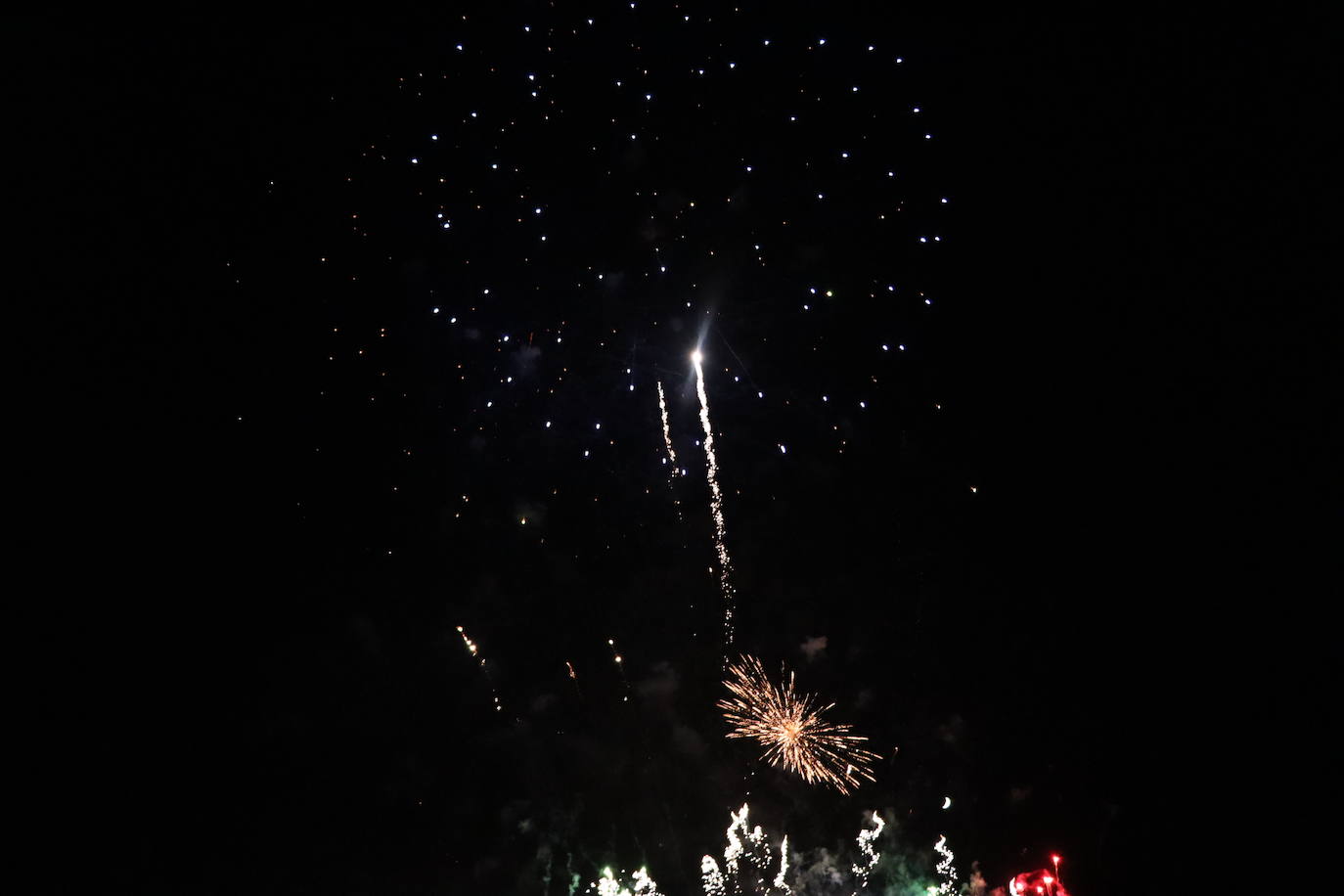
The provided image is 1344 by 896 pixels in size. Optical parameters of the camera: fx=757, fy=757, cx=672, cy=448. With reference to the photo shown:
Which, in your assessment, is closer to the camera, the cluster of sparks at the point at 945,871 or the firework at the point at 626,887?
the firework at the point at 626,887

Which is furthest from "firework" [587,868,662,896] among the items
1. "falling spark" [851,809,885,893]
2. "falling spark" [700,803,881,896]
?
"falling spark" [851,809,885,893]

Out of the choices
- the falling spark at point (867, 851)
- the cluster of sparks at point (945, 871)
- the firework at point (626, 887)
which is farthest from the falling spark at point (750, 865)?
the cluster of sparks at point (945, 871)

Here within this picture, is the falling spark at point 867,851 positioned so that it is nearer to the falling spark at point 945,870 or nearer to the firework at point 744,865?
the falling spark at point 945,870

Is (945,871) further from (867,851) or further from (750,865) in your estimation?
(750,865)

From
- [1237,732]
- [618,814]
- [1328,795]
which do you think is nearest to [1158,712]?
[1237,732]

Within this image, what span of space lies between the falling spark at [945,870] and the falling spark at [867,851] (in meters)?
1.36

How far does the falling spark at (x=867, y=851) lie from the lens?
1770 cm

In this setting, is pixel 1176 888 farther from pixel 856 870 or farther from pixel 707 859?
pixel 707 859

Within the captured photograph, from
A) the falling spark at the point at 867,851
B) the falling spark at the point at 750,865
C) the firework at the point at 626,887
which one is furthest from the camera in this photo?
the falling spark at the point at 867,851

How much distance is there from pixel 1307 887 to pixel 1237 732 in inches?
120

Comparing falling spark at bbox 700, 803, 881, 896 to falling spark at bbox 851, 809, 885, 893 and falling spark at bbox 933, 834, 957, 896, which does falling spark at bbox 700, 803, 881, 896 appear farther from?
falling spark at bbox 933, 834, 957, 896

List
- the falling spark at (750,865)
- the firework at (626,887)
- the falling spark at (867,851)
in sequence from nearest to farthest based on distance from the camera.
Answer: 1. the firework at (626,887)
2. the falling spark at (750,865)
3. the falling spark at (867,851)

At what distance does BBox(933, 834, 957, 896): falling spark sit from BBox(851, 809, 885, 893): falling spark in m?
1.36

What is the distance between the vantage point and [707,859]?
17.5 meters
